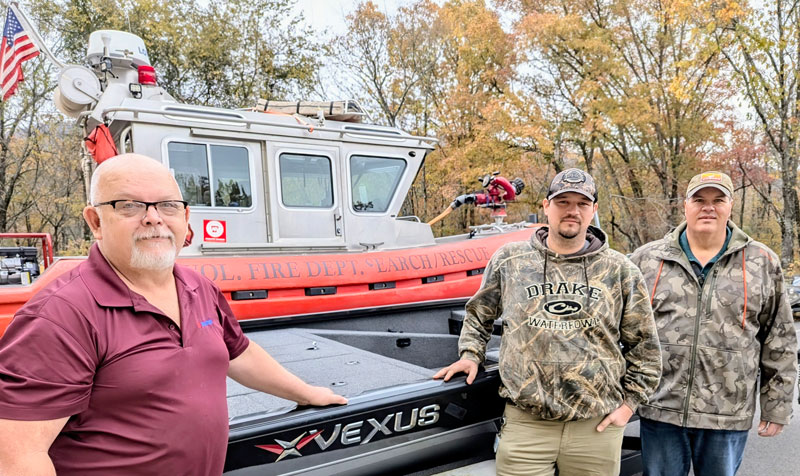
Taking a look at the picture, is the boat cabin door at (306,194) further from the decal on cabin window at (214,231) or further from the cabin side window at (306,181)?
the decal on cabin window at (214,231)

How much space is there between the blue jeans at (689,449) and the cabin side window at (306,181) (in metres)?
3.34

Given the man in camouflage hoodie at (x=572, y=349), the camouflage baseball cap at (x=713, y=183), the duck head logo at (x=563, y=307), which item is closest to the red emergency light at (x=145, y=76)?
the man in camouflage hoodie at (x=572, y=349)

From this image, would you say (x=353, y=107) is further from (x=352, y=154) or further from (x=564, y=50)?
(x=564, y=50)

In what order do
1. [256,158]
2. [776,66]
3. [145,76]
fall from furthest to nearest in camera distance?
1. [776,66]
2. [145,76]
3. [256,158]

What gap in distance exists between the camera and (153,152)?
13.8 ft

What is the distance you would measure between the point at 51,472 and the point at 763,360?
263cm

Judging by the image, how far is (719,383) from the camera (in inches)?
86.7

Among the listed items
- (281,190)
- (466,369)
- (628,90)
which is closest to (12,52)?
(281,190)

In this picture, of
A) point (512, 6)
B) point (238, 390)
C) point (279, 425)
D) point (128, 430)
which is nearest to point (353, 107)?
point (238, 390)

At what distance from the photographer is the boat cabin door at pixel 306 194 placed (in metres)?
4.65

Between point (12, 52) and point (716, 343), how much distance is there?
5867 millimetres

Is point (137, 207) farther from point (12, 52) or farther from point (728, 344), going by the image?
point (12, 52)

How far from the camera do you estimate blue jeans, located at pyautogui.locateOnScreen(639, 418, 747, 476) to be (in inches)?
87.3

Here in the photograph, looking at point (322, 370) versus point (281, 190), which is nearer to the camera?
point (322, 370)
